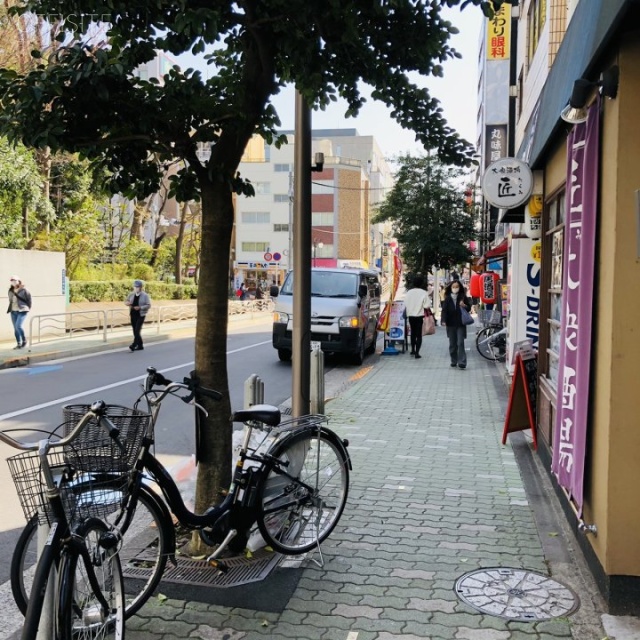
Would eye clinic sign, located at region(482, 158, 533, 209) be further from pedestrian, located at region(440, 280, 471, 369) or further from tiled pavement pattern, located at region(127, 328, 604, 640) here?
pedestrian, located at region(440, 280, 471, 369)

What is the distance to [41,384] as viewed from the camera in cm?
1221

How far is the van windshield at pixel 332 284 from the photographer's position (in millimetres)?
15555

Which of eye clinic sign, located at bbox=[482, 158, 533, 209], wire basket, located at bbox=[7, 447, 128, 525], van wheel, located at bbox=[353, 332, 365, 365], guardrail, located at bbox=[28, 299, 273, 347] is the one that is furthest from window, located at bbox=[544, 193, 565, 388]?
guardrail, located at bbox=[28, 299, 273, 347]

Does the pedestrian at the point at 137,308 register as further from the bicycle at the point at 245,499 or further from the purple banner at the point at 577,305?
the purple banner at the point at 577,305

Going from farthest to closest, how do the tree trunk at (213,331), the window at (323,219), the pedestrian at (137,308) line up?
the window at (323,219)
the pedestrian at (137,308)
the tree trunk at (213,331)

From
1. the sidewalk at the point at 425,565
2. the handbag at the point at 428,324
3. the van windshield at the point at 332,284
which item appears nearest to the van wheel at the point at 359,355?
the van windshield at the point at 332,284

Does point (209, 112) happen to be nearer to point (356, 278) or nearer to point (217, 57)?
point (217, 57)

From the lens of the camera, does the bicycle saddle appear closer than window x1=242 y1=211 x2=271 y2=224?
Yes

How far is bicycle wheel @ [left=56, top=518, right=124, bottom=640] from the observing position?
2787 mm

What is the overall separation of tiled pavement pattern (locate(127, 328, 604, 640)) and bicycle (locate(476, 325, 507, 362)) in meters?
6.71

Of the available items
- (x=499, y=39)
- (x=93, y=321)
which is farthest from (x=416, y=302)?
(x=93, y=321)

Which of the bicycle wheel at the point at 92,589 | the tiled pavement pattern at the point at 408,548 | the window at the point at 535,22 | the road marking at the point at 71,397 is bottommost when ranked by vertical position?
the road marking at the point at 71,397

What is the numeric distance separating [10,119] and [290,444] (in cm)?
253

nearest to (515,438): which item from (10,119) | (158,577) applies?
(158,577)
